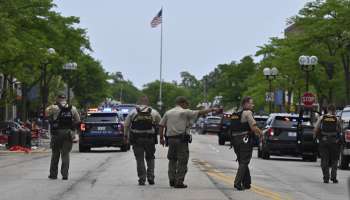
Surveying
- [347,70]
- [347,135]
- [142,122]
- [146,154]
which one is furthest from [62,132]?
→ [347,70]

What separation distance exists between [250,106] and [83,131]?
1850 cm

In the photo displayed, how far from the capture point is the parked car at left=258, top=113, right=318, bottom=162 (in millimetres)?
31141

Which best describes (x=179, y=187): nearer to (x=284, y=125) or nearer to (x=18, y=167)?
(x=18, y=167)

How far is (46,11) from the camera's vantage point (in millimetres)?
50094

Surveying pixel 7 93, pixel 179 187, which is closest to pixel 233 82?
pixel 7 93

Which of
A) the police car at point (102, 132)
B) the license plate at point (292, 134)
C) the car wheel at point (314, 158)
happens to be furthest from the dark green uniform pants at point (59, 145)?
the police car at point (102, 132)

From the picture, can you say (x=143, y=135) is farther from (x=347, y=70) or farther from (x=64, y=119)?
(x=347, y=70)

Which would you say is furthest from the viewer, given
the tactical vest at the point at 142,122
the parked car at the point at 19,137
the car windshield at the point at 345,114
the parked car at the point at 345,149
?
the parked car at the point at 19,137

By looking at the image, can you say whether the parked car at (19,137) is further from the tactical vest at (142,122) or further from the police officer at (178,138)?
the police officer at (178,138)

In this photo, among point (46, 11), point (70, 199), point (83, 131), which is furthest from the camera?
point (46, 11)

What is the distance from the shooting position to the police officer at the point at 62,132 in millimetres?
18578

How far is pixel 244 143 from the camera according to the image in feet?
54.4

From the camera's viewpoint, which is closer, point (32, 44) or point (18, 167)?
point (18, 167)

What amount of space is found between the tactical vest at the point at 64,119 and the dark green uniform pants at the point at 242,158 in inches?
157
